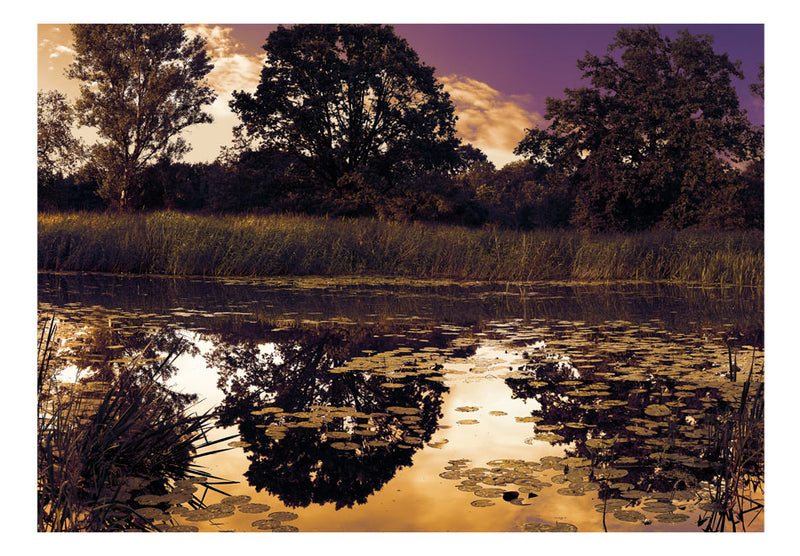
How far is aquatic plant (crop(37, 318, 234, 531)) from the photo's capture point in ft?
7.31

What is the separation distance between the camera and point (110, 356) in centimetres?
465

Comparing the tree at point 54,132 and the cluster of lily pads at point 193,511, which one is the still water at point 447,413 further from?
the tree at point 54,132

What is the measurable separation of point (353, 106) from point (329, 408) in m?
21.7

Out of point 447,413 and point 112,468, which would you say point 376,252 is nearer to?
point 447,413

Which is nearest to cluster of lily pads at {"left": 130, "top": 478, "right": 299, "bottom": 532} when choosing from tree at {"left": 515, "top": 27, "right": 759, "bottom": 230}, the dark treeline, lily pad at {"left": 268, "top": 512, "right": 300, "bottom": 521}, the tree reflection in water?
lily pad at {"left": 268, "top": 512, "right": 300, "bottom": 521}

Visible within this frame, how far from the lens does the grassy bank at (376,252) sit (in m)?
12.2

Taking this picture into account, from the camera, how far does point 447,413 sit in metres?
3.44

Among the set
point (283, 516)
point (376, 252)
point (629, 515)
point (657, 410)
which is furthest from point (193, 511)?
point (376, 252)

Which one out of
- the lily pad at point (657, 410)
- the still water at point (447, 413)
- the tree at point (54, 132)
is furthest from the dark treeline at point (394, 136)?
the lily pad at point (657, 410)

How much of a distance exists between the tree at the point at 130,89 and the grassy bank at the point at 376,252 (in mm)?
13239

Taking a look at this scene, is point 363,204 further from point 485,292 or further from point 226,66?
point 485,292

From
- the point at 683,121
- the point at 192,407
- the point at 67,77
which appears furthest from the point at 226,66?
the point at 192,407

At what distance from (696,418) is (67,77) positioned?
27.4 meters

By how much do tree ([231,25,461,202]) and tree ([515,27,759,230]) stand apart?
4.18 metres
